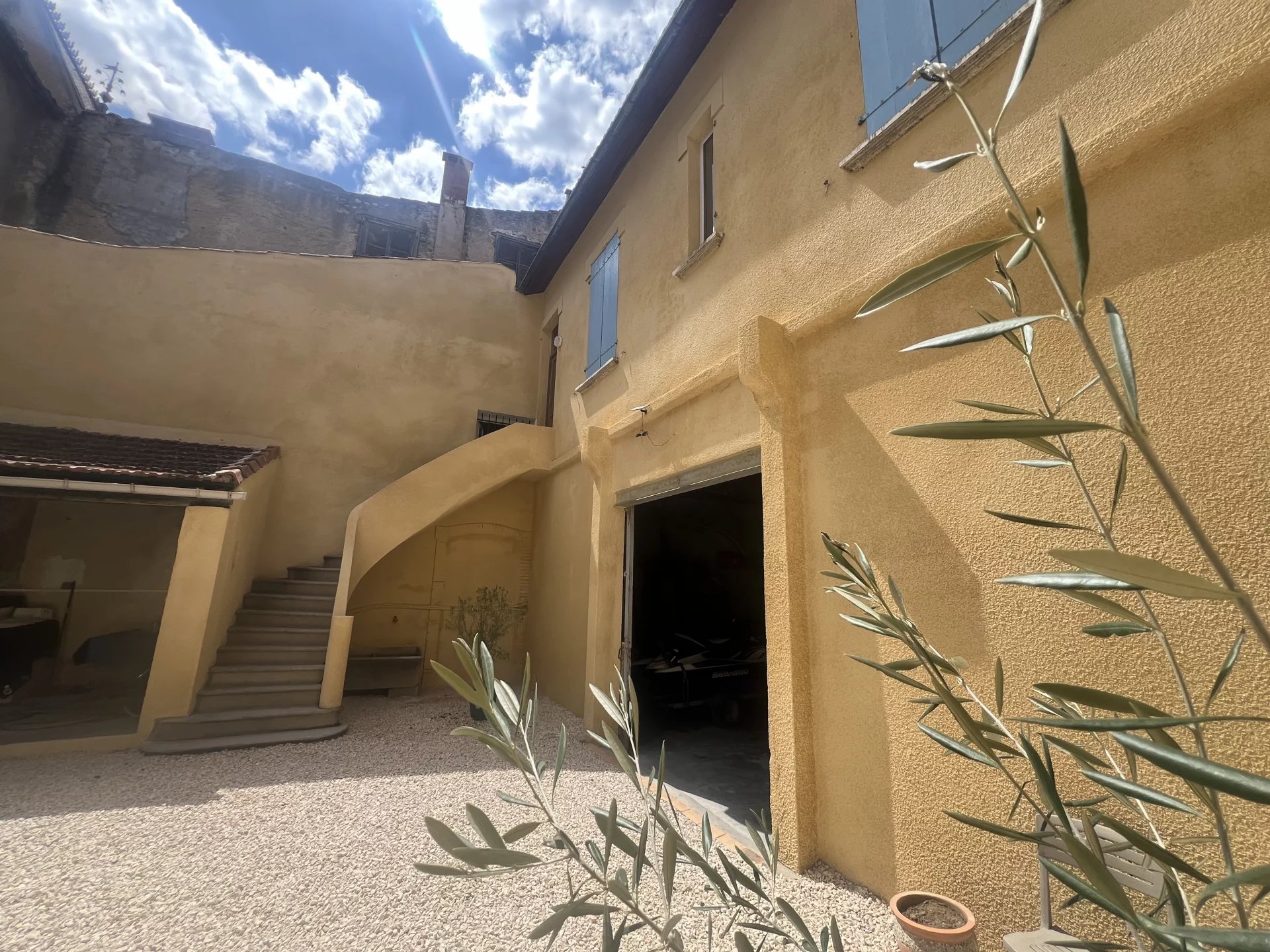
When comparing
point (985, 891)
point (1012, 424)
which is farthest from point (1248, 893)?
point (1012, 424)

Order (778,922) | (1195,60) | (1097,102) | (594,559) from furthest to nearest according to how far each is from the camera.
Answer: (594,559) → (778,922) → (1097,102) → (1195,60)

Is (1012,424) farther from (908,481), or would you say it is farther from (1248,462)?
(908,481)

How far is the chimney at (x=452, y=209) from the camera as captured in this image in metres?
16.1

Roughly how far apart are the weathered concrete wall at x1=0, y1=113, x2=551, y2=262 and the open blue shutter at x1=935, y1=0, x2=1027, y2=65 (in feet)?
50.5

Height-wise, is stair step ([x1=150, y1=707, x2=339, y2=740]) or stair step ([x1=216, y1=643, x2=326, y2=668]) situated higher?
stair step ([x1=216, y1=643, x2=326, y2=668])

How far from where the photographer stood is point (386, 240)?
15625 millimetres

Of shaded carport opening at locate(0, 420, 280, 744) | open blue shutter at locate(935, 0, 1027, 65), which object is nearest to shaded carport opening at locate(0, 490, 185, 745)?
shaded carport opening at locate(0, 420, 280, 744)

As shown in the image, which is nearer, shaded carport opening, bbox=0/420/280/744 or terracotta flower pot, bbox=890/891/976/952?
terracotta flower pot, bbox=890/891/976/952

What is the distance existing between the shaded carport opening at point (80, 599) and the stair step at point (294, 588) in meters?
1.21

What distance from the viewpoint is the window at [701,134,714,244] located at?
219 inches

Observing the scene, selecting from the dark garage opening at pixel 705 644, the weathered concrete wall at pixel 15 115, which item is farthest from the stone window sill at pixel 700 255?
the weathered concrete wall at pixel 15 115

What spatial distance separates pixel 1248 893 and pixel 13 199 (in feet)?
70.8

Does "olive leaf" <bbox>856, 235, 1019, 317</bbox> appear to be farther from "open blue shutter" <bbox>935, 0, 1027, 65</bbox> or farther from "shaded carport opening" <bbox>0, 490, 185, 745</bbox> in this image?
"shaded carport opening" <bbox>0, 490, 185, 745</bbox>

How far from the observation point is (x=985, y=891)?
253 cm
